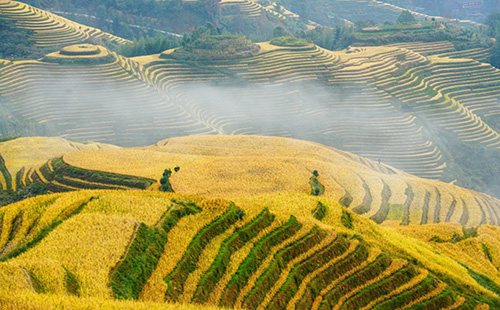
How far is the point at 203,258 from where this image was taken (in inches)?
632

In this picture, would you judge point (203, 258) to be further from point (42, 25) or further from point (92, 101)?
point (42, 25)

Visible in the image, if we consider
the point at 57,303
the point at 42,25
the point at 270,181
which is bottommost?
the point at 42,25

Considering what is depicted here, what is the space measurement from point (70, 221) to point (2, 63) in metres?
60.4

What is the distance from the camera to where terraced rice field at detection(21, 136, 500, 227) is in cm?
2816

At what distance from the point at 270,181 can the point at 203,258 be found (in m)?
12.8

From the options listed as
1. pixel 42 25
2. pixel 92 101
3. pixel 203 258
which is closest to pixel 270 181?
pixel 203 258

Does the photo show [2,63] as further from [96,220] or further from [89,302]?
[89,302]

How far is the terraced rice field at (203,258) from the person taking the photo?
14031 millimetres

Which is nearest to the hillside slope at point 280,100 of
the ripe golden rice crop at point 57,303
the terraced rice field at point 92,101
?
the terraced rice field at point 92,101

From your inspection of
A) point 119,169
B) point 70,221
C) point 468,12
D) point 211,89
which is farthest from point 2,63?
point 468,12

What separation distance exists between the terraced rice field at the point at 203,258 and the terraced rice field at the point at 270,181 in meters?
7.63

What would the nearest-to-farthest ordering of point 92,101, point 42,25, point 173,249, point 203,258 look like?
point 203,258, point 173,249, point 92,101, point 42,25

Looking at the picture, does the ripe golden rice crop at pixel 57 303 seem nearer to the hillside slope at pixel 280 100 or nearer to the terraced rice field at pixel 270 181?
the terraced rice field at pixel 270 181

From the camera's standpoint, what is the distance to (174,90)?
2864 inches
